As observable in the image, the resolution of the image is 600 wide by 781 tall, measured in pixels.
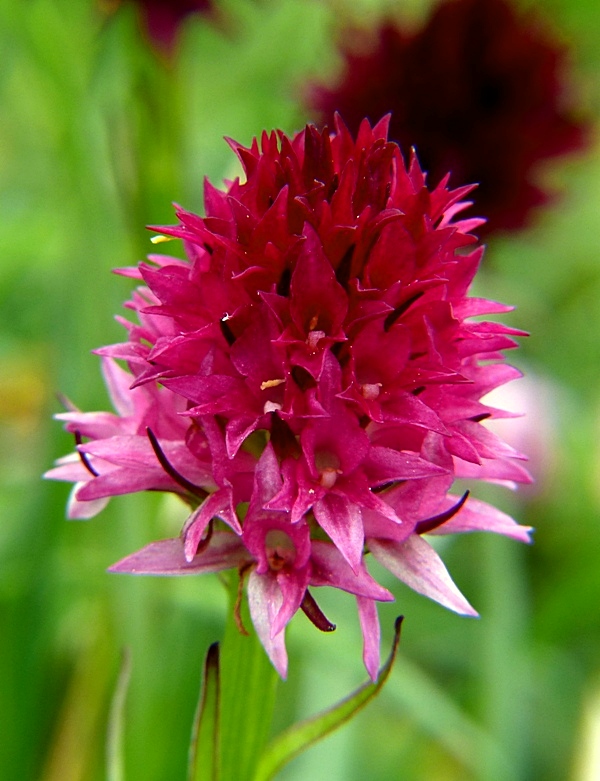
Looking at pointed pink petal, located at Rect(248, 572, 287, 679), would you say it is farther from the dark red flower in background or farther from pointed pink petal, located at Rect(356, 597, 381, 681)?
the dark red flower in background

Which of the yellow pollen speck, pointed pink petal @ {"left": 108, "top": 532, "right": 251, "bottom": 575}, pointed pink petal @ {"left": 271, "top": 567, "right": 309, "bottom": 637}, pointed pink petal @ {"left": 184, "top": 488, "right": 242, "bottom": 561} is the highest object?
the yellow pollen speck

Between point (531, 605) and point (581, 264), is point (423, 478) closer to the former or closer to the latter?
point (531, 605)

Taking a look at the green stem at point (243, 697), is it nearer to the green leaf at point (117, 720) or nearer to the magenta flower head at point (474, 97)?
the green leaf at point (117, 720)

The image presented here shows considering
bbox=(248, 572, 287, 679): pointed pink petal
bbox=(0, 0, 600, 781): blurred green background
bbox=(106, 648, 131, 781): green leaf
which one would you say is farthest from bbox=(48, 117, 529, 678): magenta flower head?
bbox=(0, 0, 600, 781): blurred green background

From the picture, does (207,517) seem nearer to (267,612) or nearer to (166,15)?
(267,612)

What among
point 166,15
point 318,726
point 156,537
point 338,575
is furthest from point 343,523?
point 166,15

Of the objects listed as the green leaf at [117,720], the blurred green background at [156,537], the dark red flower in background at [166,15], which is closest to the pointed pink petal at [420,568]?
the green leaf at [117,720]
